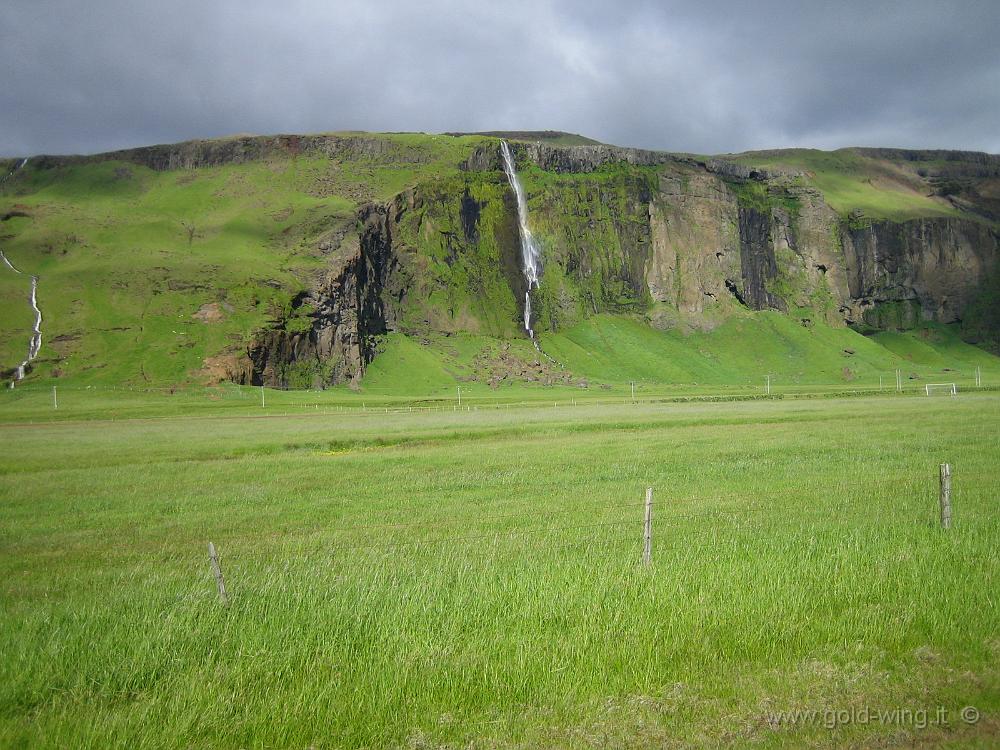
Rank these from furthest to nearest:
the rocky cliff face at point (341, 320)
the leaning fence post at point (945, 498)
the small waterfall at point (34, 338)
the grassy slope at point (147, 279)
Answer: the rocky cliff face at point (341, 320) < the grassy slope at point (147, 279) < the small waterfall at point (34, 338) < the leaning fence post at point (945, 498)

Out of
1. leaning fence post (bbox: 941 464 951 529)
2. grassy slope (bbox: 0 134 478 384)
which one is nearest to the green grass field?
leaning fence post (bbox: 941 464 951 529)

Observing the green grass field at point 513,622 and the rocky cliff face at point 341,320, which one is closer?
the green grass field at point 513,622

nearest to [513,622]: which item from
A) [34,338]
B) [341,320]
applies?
[34,338]

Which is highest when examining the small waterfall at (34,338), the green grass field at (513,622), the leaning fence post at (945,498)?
the small waterfall at (34,338)

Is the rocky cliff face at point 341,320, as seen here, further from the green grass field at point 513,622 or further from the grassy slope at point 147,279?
the green grass field at point 513,622

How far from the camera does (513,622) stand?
33.2 feet

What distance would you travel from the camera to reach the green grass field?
7590 millimetres

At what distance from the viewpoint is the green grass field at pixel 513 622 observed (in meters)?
7.59

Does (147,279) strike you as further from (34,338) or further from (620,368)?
(620,368)

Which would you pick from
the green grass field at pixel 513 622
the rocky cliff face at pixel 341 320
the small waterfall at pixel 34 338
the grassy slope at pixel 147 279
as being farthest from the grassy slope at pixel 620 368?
the green grass field at pixel 513 622

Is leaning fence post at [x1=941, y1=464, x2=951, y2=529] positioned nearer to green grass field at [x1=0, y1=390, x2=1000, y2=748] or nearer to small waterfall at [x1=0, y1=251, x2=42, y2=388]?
green grass field at [x1=0, y1=390, x2=1000, y2=748]

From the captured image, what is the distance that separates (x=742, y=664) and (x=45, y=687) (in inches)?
342

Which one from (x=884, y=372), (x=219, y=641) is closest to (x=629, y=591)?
(x=219, y=641)

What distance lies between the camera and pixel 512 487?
86.7 ft
